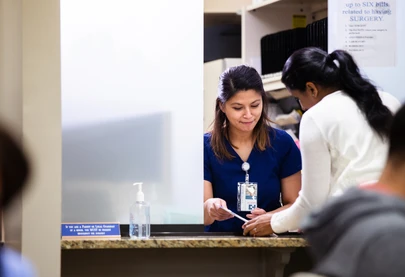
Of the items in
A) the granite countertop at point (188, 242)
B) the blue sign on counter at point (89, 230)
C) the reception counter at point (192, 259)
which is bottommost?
the reception counter at point (192, 259)

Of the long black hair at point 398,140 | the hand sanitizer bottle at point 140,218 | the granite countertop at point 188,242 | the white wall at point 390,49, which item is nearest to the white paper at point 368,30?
the white wall at point 390,49

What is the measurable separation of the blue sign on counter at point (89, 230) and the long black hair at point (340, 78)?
785 millimetres

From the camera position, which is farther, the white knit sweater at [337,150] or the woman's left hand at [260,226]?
the woman's left hand at [260,226]

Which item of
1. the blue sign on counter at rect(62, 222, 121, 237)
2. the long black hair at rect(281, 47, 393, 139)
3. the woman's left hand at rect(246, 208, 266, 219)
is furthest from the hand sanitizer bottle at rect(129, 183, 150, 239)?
the long black hair at rect(281, 47, 393, 139)

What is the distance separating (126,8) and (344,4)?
37.0 inches

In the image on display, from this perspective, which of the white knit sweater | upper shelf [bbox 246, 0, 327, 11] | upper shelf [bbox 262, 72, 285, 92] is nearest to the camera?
the white knit sweater

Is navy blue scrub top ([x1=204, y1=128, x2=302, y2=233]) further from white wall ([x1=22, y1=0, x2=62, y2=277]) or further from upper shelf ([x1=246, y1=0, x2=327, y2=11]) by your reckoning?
upper shelf ([x1=246, y1=0, x2=327, y2=11])

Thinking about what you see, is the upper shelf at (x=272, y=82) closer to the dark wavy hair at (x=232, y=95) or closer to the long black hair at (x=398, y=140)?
the dark wavy hair at (x=232, y=95)

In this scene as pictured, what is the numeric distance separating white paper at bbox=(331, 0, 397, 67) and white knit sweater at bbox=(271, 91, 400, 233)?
74 cm

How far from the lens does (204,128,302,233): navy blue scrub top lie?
305 centimetres

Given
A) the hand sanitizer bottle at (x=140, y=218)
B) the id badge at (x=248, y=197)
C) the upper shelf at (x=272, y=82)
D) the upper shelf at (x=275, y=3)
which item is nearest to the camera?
the hand sanitizer bottle at (x=140, y=218)

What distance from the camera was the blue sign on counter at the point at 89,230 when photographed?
2619mm

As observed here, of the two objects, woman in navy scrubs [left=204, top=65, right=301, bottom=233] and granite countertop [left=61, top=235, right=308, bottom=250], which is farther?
woman in navy scrubs [left=204, top=65, right=301, bottom=233]

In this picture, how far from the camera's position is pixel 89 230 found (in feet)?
8.62
